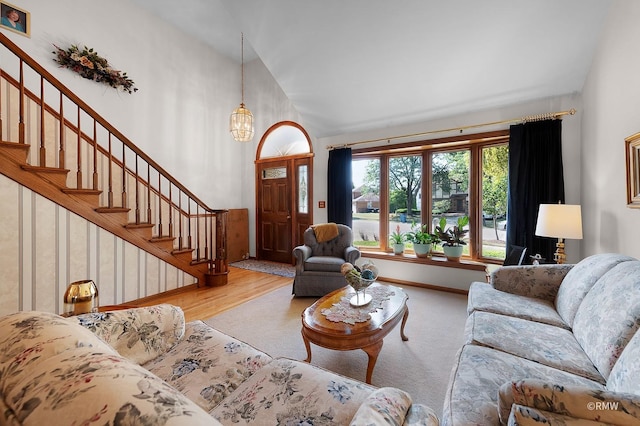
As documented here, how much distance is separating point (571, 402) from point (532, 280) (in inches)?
63.2

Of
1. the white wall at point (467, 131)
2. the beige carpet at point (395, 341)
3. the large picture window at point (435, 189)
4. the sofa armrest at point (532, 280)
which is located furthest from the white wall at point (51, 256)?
the sofa armrest at point (532, 280)

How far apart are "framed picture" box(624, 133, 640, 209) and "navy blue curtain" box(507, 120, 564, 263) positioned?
108 cm

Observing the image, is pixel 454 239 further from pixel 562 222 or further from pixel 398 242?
pixel 562 222

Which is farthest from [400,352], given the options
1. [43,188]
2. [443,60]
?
[43,188]

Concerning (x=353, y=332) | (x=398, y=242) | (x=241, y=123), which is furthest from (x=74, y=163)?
(x=398, y=242)

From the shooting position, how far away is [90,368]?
53 cm

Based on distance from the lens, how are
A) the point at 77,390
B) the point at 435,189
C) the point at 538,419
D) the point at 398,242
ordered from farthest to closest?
1. the point at 398,242
2. the point at 435,189
3. the point at 538,419
4. the point at 77,390

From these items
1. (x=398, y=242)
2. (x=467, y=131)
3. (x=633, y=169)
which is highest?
(x=467, y=131)

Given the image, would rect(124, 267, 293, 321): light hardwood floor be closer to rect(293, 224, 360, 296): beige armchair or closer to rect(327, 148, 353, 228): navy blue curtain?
rect(293, 224, 360, 296): beige armchair

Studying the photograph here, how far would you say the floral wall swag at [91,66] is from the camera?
3572 millimetres

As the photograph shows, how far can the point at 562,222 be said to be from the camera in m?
2.31

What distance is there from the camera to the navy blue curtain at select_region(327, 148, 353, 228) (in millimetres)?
4367

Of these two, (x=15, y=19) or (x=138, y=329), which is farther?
(x=15, y=19)

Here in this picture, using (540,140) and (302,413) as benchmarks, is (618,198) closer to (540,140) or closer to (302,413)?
(540,140)
